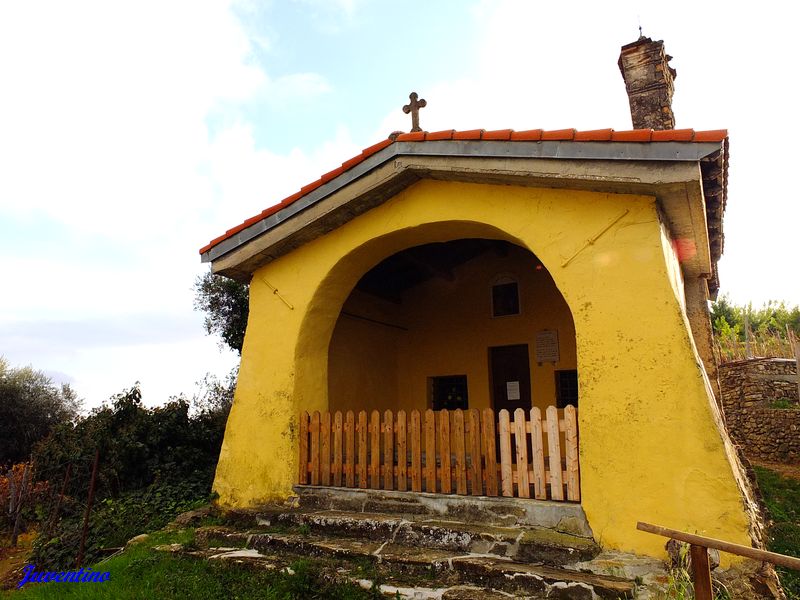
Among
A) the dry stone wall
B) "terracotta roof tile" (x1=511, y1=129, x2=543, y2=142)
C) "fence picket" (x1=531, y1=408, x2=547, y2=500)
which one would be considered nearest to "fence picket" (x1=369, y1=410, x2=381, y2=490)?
"fence picket" (x1=531, y1=408, x2=547, y2=500)

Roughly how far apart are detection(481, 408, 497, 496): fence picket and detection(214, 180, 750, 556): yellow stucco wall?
94 cm

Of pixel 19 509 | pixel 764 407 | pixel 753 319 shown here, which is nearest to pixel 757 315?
pixel 753 319

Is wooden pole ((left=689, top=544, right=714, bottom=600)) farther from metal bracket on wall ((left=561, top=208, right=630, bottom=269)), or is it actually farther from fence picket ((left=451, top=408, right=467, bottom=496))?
metal bracket on wall ((left=561, top=208, right=630, bottom=269))

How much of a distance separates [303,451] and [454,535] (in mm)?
2429

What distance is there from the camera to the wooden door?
9680 millimetres

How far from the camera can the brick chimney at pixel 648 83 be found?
964 centimetres

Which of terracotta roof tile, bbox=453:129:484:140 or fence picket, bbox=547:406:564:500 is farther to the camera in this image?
terracotta roof tile, bbox=453:129:484:140


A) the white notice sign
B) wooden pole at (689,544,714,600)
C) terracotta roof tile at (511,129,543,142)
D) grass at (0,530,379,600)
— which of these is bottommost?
grass at (0,530,379,600)

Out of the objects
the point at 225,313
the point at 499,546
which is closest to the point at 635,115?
the point at 499,546

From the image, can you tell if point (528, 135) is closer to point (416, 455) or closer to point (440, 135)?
point (440, 135)

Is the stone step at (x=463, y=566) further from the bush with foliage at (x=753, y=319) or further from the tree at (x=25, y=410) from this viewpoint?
the bush with foliage at (x=753, y=319)

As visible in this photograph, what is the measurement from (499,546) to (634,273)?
2874 mm

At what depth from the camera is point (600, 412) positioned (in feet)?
16.0

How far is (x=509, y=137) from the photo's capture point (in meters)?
5.56
